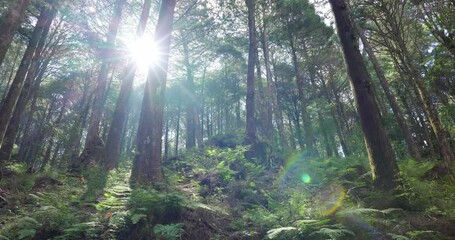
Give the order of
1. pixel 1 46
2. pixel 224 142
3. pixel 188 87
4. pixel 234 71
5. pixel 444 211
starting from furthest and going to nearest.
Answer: pixel 234 71, pixel 188 87, pixel 224 142, pixel 1 46, pixel 444 211

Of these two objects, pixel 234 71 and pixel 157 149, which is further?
pixel 234 71

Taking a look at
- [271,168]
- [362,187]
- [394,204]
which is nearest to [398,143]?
[271,168]

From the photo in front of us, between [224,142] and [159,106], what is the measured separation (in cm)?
959

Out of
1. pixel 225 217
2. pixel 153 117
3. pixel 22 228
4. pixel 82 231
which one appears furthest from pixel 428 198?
pixel 153 117

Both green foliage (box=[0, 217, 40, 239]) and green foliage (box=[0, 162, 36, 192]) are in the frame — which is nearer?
green foliage (box=[0, 217, 40, 239])

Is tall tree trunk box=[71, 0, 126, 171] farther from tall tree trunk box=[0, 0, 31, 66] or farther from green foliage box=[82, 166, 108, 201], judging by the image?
tall tree trunk box=[0, 0, 31, 66]

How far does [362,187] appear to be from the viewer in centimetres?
689

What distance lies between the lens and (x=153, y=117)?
Result: 847cm

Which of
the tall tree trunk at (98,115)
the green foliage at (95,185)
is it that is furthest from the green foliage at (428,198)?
the tall tree trunk at (98,115)

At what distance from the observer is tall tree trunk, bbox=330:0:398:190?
5703 millimetres

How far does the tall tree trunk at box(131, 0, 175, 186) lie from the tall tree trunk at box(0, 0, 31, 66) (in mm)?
3560

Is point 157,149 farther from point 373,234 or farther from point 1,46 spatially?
point 373,234

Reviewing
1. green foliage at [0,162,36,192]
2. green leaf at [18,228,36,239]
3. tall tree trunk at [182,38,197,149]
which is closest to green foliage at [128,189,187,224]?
green leaf at [18,228,36,239]

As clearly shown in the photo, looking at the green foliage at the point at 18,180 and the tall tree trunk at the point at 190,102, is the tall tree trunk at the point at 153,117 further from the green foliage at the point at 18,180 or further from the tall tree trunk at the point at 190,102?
the tall tree trunk at the point at 190,102
